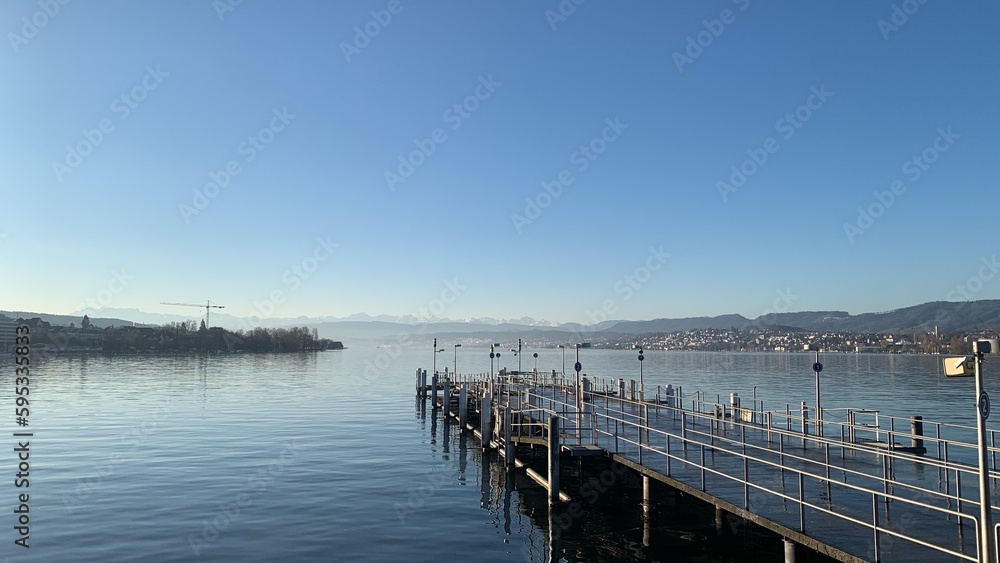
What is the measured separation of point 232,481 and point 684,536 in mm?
15760

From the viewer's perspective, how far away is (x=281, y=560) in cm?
1534

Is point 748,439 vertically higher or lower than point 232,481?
higher

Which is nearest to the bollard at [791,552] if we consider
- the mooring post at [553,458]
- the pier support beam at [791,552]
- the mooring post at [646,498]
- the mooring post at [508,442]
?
the pier support beam at [791,552]

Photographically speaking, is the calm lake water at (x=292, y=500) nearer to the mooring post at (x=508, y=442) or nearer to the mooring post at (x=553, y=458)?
the mooring post at (x=508, y=442)

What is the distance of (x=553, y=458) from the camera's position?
787 inches

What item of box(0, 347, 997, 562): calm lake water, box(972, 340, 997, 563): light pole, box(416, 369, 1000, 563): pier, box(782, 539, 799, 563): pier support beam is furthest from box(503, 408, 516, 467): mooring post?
box(972, 340, 997, 563): light pole

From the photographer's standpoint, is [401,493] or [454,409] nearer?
[401,493]

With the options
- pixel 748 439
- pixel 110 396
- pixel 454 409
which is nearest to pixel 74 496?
pixel 748 439

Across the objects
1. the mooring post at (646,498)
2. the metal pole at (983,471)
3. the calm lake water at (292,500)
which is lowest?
the calm lake water at (292,500)

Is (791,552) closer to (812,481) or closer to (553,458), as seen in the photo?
(812,481)

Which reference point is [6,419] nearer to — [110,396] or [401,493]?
[110,396]

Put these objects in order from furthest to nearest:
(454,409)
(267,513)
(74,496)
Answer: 1. (454,409)
2. (74,496)
3. (267,513)

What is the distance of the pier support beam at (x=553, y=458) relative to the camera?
19.9 m

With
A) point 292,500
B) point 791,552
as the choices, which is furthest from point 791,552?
point 292,500
